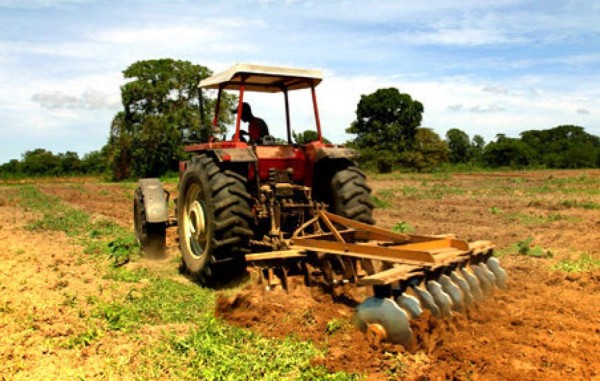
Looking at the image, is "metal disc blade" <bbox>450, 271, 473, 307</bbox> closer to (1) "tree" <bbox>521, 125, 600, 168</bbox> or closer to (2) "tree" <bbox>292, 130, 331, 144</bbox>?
(2) "tree" <bbox>292, 130, 331, 144</bbox>

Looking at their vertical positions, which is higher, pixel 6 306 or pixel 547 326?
pixel 6 306

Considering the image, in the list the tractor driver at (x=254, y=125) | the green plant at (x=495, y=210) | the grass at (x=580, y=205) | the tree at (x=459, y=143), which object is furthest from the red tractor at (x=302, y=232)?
the tree at (x=459, y=143)

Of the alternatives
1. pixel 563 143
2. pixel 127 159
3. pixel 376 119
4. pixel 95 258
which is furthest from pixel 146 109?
pixel 563 143

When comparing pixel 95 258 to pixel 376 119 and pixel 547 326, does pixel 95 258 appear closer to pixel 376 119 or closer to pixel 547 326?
pixel 547 326

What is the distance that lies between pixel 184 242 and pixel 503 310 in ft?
11.7

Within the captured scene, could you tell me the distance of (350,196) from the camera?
20.4ft

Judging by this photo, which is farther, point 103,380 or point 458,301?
point 458,301

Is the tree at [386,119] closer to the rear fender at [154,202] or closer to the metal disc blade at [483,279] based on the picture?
the rear fender at [154,202]

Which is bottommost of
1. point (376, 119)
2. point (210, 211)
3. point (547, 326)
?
point (547, 326)

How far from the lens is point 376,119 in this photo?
145 feet

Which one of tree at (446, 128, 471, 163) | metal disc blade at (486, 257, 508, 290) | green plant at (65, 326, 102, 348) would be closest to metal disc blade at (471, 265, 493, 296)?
metal disc blade at (486, 257, 508, 290)

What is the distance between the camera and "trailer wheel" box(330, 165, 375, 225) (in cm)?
620

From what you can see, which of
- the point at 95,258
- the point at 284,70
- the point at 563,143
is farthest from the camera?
the point at 563,143

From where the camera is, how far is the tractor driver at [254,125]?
685 cm
